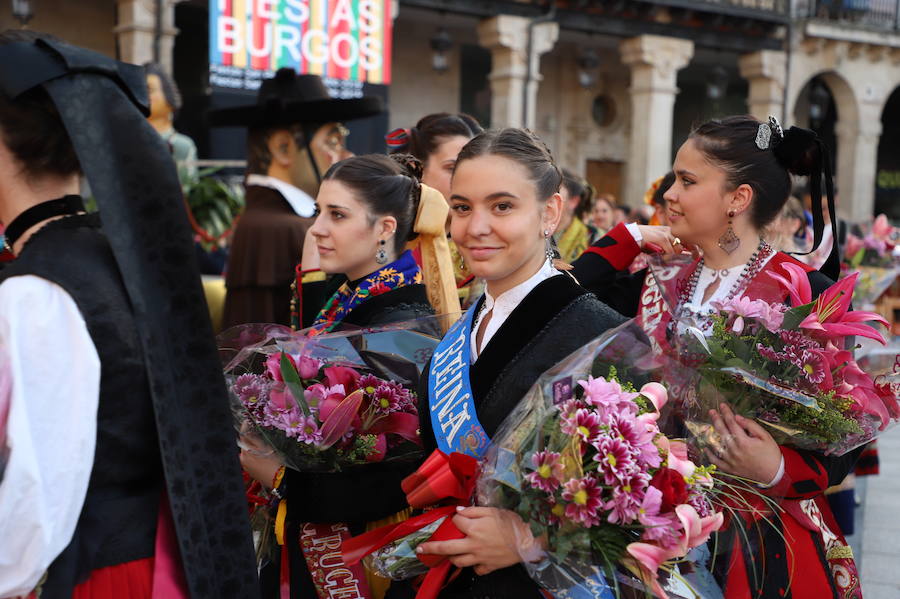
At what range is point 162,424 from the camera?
62.2 inches

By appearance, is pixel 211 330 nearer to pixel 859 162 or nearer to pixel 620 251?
pixel 620 251

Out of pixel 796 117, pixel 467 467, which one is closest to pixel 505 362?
pixel 467 467

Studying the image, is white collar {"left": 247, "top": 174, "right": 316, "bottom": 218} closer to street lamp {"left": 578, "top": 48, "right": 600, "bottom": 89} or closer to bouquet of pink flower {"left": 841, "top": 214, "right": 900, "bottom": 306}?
bouquet of pink flower {"left": 841, "top": 214, "right": 900, "bottom": 306}

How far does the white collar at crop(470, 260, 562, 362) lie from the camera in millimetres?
1882

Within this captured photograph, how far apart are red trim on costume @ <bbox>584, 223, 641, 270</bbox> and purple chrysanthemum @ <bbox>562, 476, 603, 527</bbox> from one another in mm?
1211

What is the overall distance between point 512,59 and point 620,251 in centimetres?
1304

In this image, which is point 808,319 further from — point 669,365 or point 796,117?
point 796,117

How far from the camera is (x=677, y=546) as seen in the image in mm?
1506

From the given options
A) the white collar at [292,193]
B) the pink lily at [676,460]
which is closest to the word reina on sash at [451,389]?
the pink lily at [676,460]

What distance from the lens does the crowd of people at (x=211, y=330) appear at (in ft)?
4.81

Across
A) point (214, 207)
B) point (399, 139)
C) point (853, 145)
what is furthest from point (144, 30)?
point (853, 145)

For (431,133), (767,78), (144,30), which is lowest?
(431,133)

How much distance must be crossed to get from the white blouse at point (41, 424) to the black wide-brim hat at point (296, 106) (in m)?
2.24

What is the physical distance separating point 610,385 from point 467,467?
0.30 m
